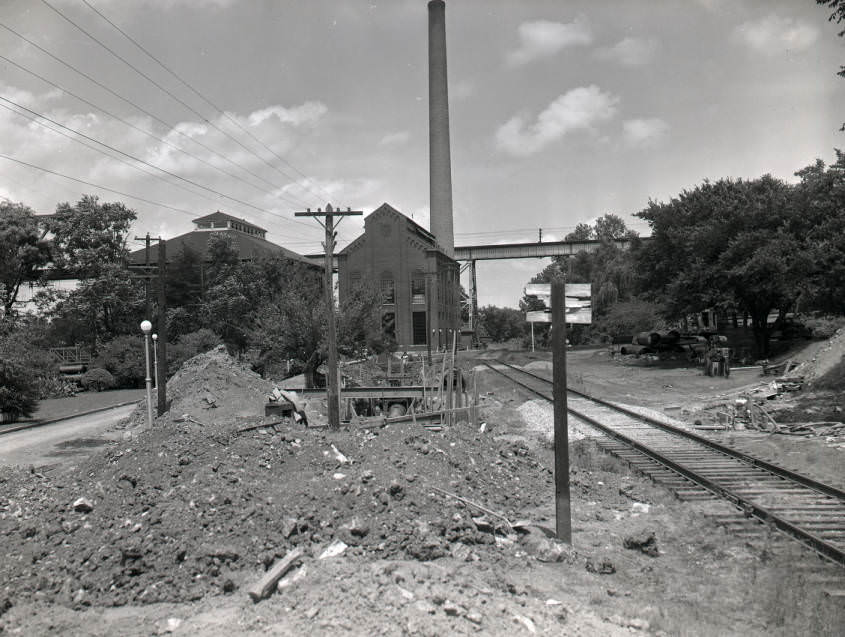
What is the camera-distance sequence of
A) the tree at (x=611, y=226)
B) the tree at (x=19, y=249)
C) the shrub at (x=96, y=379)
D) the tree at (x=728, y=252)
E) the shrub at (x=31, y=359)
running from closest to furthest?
the shrub at (x=31, y=359)
the tree at (x=728, y=252)
the shrub at (x=96, y=379)
the tree at (x=19, y=249)
the tree at (x=611, y=226)

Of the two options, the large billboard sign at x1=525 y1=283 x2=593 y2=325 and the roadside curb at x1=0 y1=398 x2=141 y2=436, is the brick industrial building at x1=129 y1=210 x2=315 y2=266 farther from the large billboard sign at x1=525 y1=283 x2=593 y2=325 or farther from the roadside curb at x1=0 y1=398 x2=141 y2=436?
the large billboard sign at x1=525 y1=283 x2=593 y2=325

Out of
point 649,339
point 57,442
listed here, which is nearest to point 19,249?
point 57,442

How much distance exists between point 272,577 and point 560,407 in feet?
12.8

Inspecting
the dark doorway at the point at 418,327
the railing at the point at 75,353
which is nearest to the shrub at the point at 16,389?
the railing at the point at 75,353

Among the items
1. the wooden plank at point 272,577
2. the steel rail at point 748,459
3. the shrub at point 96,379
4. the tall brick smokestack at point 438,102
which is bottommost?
the steel rail at point 748,459

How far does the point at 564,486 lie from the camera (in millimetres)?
8422

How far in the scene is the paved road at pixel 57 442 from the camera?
61.1 ft

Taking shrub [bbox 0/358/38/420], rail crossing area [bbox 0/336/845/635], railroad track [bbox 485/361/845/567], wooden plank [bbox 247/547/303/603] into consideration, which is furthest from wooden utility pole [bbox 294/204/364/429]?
shrub [bbox 0/358/38/420]

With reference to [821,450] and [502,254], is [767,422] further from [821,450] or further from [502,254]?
[502,254]

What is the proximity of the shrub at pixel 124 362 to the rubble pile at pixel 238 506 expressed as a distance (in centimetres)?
3357

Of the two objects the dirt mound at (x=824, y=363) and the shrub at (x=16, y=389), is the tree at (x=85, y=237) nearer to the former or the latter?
the shrub at (x=16, y=389)

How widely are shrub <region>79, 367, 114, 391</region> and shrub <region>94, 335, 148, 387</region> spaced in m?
0.90

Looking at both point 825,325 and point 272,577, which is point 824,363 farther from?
point 272,577

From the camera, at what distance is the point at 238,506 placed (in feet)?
29.6
